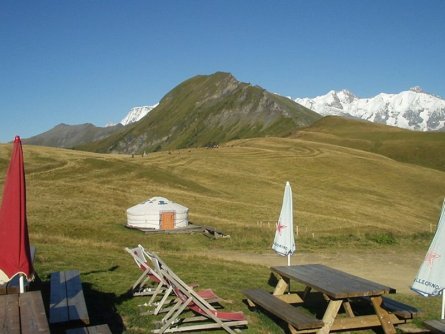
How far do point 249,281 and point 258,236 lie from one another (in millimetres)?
15225

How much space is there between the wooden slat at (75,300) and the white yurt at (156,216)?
74.1 ft

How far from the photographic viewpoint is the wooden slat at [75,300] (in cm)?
775

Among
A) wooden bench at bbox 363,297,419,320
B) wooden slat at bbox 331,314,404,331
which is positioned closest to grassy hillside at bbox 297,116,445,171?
wooden bench at bbox 363,297,419,320

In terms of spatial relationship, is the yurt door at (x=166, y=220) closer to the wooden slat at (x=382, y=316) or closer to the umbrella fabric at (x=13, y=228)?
the wooden slat at (x=382, y=316)

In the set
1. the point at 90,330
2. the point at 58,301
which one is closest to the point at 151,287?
the point at 58,301

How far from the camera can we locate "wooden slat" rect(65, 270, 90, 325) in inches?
305

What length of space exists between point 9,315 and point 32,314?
31 cm

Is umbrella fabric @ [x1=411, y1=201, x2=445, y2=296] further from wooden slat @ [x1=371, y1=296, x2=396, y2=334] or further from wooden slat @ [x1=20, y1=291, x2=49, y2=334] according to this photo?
wooden slat @ [x1=20, y1=291, x2=49, y2=334]

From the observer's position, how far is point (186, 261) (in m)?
18.5

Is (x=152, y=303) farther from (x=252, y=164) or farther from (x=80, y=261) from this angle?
(x=252, y=164)

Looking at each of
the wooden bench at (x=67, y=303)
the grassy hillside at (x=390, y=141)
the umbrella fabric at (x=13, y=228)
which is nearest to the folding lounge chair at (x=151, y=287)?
the wooden bench at (x=67, y=303)

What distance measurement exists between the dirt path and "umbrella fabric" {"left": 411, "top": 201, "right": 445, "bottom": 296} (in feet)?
27.4

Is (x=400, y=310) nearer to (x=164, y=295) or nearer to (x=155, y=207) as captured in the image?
(x=164, y=295)

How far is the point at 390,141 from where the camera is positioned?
13412 centimetres
